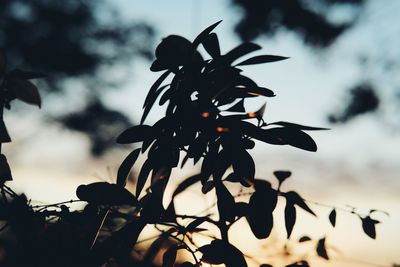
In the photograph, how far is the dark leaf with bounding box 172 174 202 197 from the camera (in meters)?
0.94

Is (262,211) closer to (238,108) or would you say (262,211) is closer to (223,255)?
(223,255)

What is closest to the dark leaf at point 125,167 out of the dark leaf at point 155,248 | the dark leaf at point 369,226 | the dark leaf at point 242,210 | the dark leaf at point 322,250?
Result: the dark leaf at point 155,248

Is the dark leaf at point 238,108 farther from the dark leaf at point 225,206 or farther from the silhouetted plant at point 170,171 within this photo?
the dark leaf at point 225,206

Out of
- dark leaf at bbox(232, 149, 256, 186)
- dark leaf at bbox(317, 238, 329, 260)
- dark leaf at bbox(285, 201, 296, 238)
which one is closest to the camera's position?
dark leaf at bbox(232, 149, 256, 186)

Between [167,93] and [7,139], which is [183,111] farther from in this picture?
[7,139]

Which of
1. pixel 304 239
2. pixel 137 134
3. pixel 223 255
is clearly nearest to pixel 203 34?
pixel 137 134

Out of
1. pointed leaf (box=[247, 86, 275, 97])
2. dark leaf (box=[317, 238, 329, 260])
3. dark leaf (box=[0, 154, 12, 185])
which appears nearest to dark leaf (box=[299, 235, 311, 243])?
dark leaf (box=[317, 238, 329, 260])

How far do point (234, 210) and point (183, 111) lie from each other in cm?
31

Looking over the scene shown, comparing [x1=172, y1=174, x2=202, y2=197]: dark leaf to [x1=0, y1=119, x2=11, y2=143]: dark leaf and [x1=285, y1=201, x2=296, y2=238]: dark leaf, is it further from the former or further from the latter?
[x1=0, y1=119, x2=11, y2=143]: dark leaf

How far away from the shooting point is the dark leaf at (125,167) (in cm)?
101

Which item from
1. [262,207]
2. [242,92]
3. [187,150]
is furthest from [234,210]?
[242,92]

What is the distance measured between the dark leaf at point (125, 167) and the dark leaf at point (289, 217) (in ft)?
1.69

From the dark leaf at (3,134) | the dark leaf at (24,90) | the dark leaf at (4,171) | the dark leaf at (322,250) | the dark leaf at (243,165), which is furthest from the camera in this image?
the dark leaf at (322,250)

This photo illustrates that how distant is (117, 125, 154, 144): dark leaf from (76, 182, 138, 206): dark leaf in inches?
5.7
